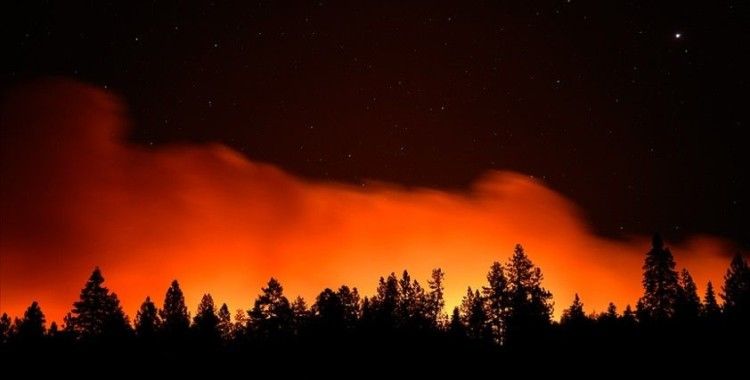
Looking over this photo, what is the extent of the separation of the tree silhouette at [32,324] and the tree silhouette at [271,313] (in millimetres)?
Answer: 21729

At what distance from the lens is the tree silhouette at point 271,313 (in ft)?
229

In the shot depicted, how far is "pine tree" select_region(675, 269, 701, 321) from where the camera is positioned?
48381 millimetres

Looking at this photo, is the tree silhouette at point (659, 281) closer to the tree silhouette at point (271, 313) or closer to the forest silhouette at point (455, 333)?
the forest silhouette at point (455, 333)

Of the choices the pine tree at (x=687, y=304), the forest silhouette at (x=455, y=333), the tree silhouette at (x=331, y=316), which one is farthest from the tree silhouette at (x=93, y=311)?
the pine tree at (x=687, y=304)

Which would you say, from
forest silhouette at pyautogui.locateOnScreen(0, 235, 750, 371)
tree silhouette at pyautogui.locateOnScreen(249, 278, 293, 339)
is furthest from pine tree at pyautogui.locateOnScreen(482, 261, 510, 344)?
tree silhouette at pyautogui.locateOnScreen(249, 278, 293, 339)

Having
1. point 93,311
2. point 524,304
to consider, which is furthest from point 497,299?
point 93,311

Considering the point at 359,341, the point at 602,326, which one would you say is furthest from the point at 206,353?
the point at 602,326

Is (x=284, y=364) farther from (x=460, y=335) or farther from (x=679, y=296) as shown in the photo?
(x=679, y=296)

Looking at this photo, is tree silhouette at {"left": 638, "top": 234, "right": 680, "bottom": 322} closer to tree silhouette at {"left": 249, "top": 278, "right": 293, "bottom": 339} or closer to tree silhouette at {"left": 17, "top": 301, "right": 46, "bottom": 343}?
tree silhouette at {"left": 249, "top": 278, "right": 293, "bottom": 339}

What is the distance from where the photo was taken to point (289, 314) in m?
72.2

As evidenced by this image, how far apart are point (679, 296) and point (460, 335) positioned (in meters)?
29.7

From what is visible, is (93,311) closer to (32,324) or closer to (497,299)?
(32,324)

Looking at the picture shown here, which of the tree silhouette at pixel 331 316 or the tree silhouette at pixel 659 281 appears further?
the tree silhouette at pixel 659 281

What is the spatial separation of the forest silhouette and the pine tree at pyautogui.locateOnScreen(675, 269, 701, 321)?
10.4 inches
